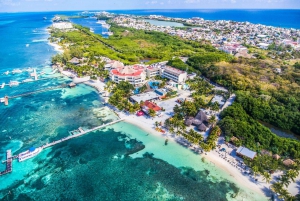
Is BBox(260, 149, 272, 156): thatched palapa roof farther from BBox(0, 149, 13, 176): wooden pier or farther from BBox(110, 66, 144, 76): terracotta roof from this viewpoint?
BBox(0, 149, 13, 176): wooden pier

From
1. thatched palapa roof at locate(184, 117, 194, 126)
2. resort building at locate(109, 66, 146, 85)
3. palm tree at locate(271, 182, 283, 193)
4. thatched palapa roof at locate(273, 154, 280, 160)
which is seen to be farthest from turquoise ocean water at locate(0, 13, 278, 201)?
resort building at locate(109, 66, 146, 85)

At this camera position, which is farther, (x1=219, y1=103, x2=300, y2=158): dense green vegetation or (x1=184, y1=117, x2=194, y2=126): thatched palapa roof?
(x1=184, y1=117, x2=194, y2=126): thatched palapa roof

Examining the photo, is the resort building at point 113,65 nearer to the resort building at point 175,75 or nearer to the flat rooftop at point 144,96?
the resort building at point 175,75

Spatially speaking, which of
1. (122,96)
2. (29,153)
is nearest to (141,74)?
(122,96)

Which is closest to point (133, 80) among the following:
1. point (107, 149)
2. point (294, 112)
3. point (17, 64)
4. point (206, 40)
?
point (107, 149)

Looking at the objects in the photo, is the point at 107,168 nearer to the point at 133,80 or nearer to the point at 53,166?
the point at 53,166

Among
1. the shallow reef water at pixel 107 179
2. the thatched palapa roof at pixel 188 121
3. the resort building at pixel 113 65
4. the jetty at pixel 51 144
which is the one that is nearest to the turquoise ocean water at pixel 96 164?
the shallow reef water at pixel 107 179

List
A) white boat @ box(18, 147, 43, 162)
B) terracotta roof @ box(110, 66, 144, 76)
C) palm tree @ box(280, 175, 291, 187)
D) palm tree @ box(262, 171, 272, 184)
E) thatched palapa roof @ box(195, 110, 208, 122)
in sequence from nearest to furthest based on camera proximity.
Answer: palm tree @ box(280, 175, 291, 187) < palm tree @ box(262, 171, 272, 184) < white boat @ box(18, 147, 43, 162) < thatched palapa roof @ box(195, 110, 208, 122) < terracotta roof @ box(110, 66, 144, 76)

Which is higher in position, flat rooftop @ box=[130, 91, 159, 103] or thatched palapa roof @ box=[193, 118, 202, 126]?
thatched palapa roof @ box=[193, 118, 202, 126]
